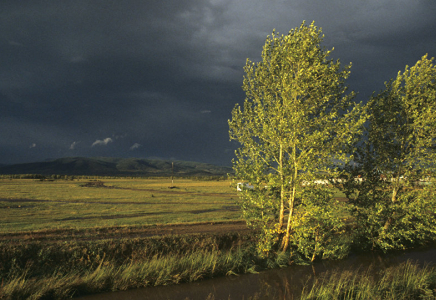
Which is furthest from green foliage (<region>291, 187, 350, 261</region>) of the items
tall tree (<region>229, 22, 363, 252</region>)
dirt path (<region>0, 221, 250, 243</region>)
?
dirt path (<region>0, 221, 250, 243</region>)

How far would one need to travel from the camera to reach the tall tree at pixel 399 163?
68.9 feet

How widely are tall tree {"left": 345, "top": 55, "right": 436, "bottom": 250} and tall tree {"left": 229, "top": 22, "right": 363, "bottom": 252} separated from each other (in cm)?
551

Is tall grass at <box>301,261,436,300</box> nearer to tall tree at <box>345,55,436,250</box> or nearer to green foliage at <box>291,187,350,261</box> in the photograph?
green foliage at <box>291,187,350,261</box>

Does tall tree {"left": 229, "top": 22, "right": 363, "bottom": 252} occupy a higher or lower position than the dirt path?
higher

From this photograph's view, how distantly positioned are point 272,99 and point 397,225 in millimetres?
14570

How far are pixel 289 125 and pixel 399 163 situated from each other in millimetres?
10980

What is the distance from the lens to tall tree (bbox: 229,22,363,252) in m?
18.6

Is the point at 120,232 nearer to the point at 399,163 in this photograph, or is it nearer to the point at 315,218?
the point at 315,218

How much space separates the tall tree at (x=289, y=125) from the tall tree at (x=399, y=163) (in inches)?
217

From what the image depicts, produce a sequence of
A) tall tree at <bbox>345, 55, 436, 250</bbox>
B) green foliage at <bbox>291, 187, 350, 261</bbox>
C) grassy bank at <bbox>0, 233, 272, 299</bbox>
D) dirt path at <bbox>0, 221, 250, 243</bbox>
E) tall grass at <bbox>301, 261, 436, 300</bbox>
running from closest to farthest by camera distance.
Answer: tall grass at <bbox>301, 261, 436, 300</bbox> → grassy bank at <bbox>0, 233, 272, 299</bbox> → green foliage at <bbox>291, 187, 350, 261</bbox> → tall tree at <bbox>345, 55, 436, 250</bbox> → dirt path at <bbox>0, 221, 250, 243</bbox>

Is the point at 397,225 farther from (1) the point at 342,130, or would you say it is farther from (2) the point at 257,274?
(2) the point at 257,274

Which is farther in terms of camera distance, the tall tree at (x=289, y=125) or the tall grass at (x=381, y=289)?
the tall tree at (x=289, y=125)

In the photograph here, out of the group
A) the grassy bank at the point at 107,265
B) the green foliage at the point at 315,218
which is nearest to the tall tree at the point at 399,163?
the green foliage at the point at 315,218

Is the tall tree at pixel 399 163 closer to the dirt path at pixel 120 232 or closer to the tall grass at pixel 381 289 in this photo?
the tall grass at pixel 381 289
